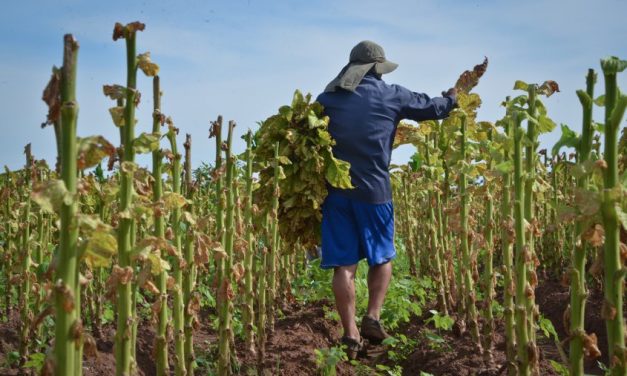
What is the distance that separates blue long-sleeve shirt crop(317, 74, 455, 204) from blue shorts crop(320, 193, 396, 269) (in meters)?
0.08

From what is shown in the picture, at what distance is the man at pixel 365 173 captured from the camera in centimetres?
528

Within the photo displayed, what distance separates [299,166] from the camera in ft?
17.7

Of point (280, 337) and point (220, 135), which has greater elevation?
point (220, 135)

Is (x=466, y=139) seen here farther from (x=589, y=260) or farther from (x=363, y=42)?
(x=589, y=260)

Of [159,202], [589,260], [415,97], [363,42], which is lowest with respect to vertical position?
[589,260]

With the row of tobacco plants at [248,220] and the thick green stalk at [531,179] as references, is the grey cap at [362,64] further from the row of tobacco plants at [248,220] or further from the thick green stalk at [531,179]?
the thick green stalk at [531,179]

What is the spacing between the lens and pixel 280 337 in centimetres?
528

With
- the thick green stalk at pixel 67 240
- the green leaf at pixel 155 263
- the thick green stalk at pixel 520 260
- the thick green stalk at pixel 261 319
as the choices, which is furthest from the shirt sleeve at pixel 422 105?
the thick green stalk at pixel 67 240

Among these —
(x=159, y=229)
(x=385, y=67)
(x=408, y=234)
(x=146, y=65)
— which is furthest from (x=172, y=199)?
(x=408, y=234)

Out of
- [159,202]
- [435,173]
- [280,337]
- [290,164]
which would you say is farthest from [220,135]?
[435,173]

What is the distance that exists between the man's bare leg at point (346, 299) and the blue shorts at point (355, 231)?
0.09m

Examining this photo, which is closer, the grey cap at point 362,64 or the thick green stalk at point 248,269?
the thick green stalk at point 248,269

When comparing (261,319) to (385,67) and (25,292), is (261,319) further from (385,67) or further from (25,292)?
(385,67)

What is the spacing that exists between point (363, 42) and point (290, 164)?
1.18m
